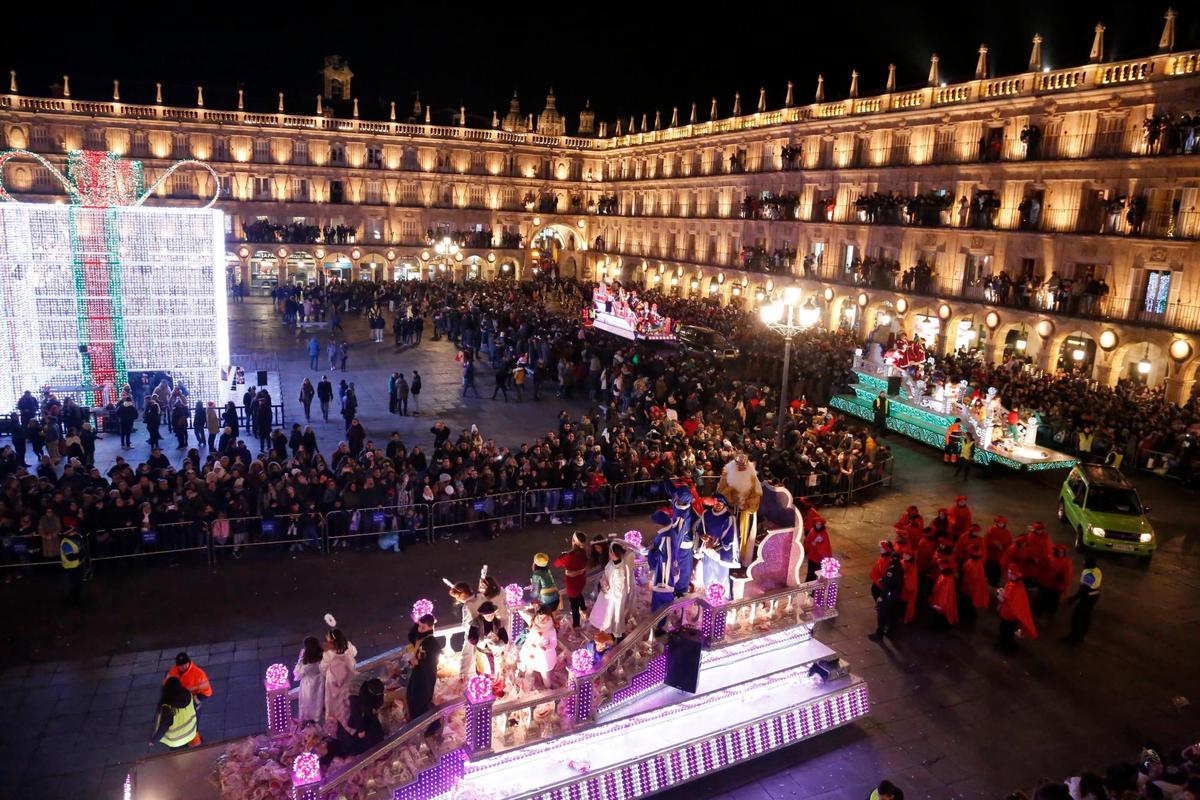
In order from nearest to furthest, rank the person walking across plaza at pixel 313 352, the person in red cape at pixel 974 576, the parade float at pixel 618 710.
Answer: the parade float at pixel 618 710 < the person in red cape at pixel 974 576 < the person walking across plaza at pixel 313 352

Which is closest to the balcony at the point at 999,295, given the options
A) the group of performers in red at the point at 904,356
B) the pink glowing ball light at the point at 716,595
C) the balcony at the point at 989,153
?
the balcony at the point at 989,153

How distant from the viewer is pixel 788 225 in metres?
42.1

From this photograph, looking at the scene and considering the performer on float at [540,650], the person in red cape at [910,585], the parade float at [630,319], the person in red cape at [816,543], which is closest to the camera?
the performer on float at [540,650]

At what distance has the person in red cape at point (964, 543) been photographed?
1247cm

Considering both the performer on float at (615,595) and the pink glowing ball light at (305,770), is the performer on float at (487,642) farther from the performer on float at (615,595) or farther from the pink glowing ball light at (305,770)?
the pink glowing ball light at (305,770)

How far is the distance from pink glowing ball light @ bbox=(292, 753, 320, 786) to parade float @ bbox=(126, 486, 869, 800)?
0.6 inches

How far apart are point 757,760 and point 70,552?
926 cm

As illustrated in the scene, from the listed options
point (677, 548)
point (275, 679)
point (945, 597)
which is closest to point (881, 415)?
point (945, 597)

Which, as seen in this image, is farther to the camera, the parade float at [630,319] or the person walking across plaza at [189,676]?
the parade float at [630,319]

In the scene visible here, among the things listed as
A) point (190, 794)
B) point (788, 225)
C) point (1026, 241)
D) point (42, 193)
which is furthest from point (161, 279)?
point (42, 193)

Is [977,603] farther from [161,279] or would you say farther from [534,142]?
[534,142]

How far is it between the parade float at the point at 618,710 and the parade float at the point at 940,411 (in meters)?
12.5

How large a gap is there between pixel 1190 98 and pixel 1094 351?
8.14 m

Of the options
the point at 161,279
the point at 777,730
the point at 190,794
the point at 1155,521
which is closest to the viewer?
the point at 190,794
